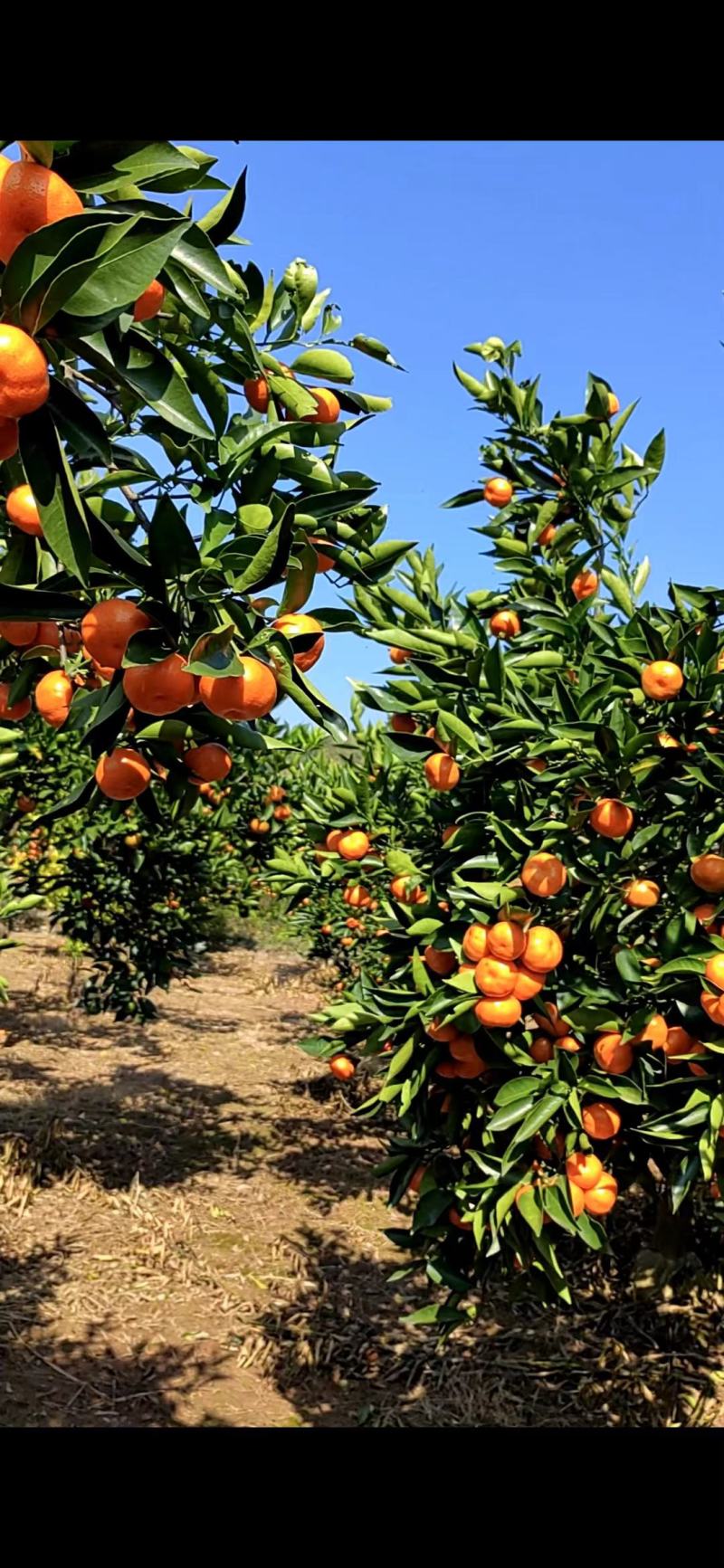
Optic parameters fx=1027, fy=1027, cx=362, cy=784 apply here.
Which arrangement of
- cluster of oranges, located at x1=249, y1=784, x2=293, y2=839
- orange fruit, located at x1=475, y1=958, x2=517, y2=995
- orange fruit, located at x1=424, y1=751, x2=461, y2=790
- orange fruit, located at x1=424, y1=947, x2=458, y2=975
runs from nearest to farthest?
orange fruit, located at x1=475, y1=958, x2=517, y2=995, orange fruit, located at x1=424, y1=751, x2=461, y2=790, orange fruit, located at x1=424, y1=947, x2=458, y2=975, cluster of oranges, located at x1=249, y1=784, x2=293, y2=839

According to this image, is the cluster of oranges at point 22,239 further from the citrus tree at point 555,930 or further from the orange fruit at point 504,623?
the orange fruit at point 504,623

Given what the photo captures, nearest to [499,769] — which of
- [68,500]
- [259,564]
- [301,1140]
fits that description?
[259,564]

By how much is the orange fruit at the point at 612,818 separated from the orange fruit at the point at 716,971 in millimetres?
306

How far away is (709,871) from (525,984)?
1.33ft

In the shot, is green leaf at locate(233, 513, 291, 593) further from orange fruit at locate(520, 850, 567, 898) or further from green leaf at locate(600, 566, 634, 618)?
green leaf at locate(600, 566, 634, 618)

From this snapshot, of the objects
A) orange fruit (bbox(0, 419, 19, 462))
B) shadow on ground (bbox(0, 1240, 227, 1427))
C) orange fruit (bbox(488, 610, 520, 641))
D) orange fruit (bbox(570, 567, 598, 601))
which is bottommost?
shadow on ground (bbox(0, 1240, 227, 1427))

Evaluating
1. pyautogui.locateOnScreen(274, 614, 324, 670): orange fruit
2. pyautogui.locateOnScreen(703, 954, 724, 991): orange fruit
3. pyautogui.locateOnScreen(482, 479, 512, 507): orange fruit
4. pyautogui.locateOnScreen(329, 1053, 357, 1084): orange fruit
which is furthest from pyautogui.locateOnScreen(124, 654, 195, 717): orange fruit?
pyautogui.locateOnScreen(329, 1053, 357, 1084): orange fruit

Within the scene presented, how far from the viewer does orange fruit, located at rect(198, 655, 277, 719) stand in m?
0.99

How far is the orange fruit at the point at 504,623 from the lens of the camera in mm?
3008

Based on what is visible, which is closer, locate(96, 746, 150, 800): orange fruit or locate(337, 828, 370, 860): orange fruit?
locate(96, 746, 150, 800): orange fruit

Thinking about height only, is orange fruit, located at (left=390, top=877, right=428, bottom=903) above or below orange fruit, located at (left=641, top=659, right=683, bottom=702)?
below

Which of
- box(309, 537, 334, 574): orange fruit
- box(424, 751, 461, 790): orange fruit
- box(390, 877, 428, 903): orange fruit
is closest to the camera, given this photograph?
box(309, 537, 334, 574): orange fruit
